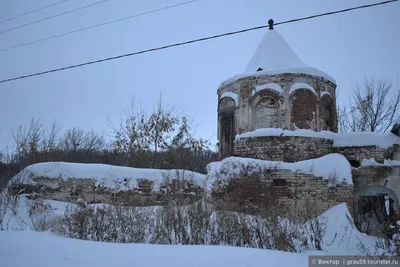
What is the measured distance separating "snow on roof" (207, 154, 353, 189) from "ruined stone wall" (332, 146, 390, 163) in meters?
1.64

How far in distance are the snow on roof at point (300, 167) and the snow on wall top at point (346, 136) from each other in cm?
148

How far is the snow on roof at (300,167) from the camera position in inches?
359

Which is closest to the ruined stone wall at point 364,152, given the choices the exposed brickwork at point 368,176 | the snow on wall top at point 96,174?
the exposed brickwork at point 368,176

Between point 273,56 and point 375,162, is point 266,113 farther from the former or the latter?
point 375,162

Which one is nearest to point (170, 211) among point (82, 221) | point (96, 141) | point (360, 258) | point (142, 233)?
point (142, 233)

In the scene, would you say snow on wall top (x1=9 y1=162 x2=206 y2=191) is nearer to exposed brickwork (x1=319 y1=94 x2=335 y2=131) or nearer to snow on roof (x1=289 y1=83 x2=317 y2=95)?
snow on roof (x1=289 y1=83 x2=317 y2=95)

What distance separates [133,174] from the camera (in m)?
11.5

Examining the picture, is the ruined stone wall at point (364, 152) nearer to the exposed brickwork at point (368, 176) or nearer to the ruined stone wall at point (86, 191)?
the exposed brickwork at point (368, 176)

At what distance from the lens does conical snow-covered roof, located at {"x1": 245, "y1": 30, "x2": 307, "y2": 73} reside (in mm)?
12633

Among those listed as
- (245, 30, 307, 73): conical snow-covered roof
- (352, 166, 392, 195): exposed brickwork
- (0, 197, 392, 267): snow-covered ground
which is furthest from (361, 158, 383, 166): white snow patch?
(0, 197, 392, 267): snow-covered ground

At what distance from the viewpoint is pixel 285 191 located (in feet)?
30.3

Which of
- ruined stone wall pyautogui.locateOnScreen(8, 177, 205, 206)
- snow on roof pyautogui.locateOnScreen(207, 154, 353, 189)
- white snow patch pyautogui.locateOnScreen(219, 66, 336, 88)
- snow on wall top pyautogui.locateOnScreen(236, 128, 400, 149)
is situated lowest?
ruined stone wall pyautogui.locateOnScreen(8, 177, 205, 206)

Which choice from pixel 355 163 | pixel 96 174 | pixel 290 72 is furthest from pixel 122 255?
pixel 355 163

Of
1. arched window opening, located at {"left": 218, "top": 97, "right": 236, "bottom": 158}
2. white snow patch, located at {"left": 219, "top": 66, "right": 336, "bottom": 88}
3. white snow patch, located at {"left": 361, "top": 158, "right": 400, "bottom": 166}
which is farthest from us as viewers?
arched window opening, located at {"left": 218, "top": 97, "right": 236, "bottom": 158}
